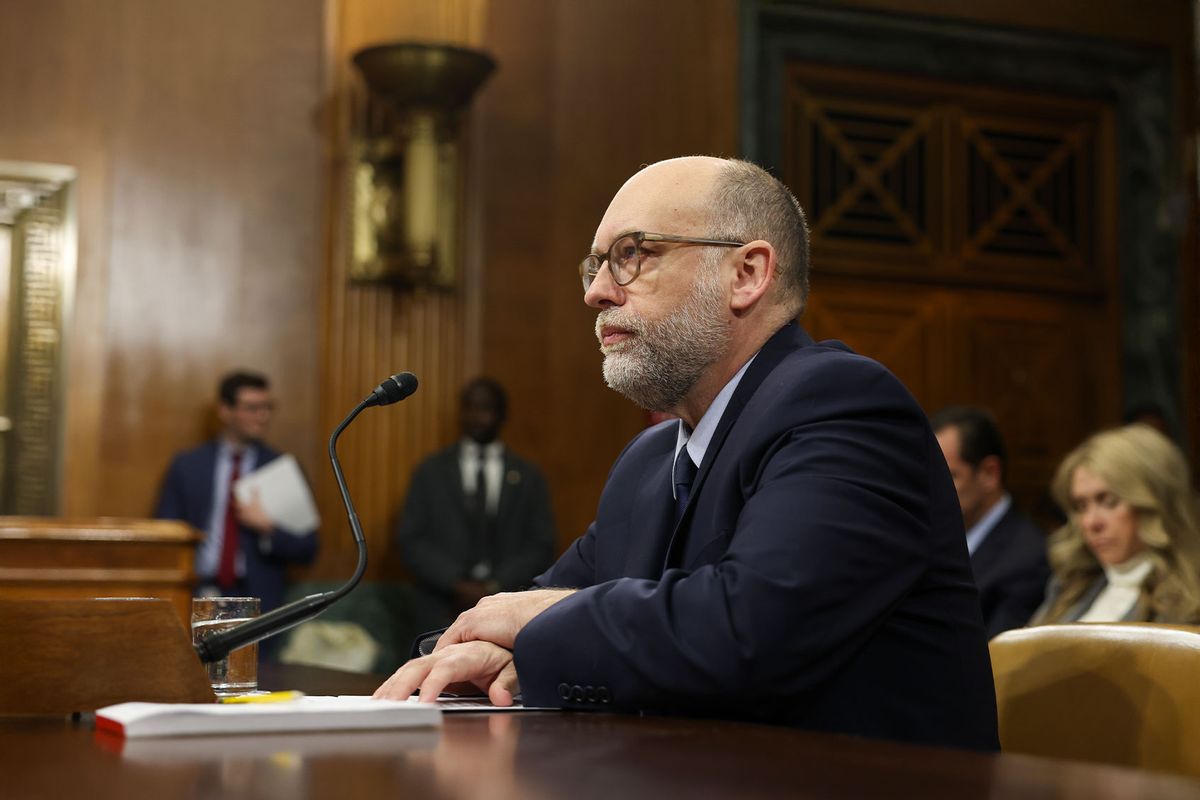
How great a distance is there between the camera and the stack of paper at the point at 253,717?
1.50 metres

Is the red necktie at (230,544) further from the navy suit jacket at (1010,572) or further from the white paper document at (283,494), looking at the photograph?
the navy suit jacket at (1010,572)

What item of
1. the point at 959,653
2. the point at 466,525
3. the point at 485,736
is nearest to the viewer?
the point at 485,736

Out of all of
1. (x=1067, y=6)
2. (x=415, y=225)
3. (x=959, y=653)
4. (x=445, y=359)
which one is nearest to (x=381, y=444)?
(x=445, y=359)

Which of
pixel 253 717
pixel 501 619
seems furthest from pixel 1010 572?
pixel 253 717

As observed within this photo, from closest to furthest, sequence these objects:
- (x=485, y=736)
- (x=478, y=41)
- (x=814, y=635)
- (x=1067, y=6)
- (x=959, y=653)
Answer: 1. (x=485, y=736)
2. (x=814, y=635)
3. (x=959, y=653)
4. (x=478, y=41)
5. (x=1067, y=6)

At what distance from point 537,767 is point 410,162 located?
19.2ft

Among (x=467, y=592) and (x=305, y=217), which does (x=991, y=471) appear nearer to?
(x=467, y=592)

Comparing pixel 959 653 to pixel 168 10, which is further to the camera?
pixel 168 10

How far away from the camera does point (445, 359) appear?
23.3 ft

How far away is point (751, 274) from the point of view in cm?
237

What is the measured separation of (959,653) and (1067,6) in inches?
277

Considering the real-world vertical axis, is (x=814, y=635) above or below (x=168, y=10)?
below

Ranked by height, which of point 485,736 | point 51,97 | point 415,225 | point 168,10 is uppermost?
point 168,10

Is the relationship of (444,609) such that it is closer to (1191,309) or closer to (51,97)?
(51,97)
